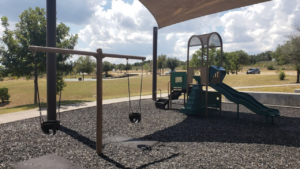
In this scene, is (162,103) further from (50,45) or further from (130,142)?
(50,45)

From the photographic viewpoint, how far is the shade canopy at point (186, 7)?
789cm

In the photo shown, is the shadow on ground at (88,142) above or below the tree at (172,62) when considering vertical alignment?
below

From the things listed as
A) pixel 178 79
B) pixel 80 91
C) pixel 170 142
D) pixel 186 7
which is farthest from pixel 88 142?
pixel 80 91

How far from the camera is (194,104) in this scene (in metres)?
9.20

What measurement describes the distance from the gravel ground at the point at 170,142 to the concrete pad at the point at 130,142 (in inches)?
7.6

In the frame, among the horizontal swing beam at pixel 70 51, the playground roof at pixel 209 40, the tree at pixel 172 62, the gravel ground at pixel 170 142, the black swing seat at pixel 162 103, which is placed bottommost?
the gravel ground at pixel 170 142

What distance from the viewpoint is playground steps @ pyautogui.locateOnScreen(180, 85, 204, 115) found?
9.10m

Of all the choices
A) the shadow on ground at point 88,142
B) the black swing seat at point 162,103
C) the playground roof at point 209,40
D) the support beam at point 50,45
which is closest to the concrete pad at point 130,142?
the shadow on ground at point 88,142

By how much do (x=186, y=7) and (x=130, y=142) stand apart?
5.81m

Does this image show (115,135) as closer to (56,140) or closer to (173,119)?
(56,140)

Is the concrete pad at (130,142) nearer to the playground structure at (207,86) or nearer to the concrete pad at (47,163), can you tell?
the concrete pad at (47,163)

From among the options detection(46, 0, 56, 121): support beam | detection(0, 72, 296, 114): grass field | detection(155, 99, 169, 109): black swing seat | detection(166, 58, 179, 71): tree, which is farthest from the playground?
detection(166, 58, 179, 71): tree

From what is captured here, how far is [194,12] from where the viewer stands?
9078 mm

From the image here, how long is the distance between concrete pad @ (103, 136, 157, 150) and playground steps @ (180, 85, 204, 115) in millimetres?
3900
